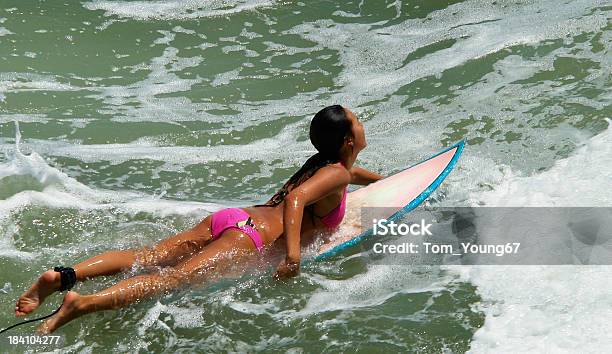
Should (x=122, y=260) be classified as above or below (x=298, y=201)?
below

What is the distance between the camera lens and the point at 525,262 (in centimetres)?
473

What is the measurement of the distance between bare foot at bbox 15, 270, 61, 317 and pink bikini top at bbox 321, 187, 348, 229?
5.54 feet

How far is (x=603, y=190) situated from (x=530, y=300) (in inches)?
55.4

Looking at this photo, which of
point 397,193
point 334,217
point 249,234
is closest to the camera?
point 249,234

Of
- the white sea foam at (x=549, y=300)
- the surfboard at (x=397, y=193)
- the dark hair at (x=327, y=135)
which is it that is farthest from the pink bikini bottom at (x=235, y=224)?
the white sea foam at (x=549, y=300)

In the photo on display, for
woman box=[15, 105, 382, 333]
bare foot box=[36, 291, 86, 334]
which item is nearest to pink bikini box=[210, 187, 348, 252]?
woman box=[15, 105, 382, 333]

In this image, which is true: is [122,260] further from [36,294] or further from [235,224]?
[235,224]

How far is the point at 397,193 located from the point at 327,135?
3.84 ft

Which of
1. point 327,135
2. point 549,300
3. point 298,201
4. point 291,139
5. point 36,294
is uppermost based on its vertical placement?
point 327,135

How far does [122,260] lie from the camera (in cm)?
462

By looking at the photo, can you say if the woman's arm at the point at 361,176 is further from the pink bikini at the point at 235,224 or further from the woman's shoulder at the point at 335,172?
the pink bikini at the point at 235,224

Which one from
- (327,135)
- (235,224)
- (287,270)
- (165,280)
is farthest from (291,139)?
(165,280)

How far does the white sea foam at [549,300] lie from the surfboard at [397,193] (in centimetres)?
54

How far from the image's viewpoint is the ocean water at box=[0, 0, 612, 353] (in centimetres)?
425
